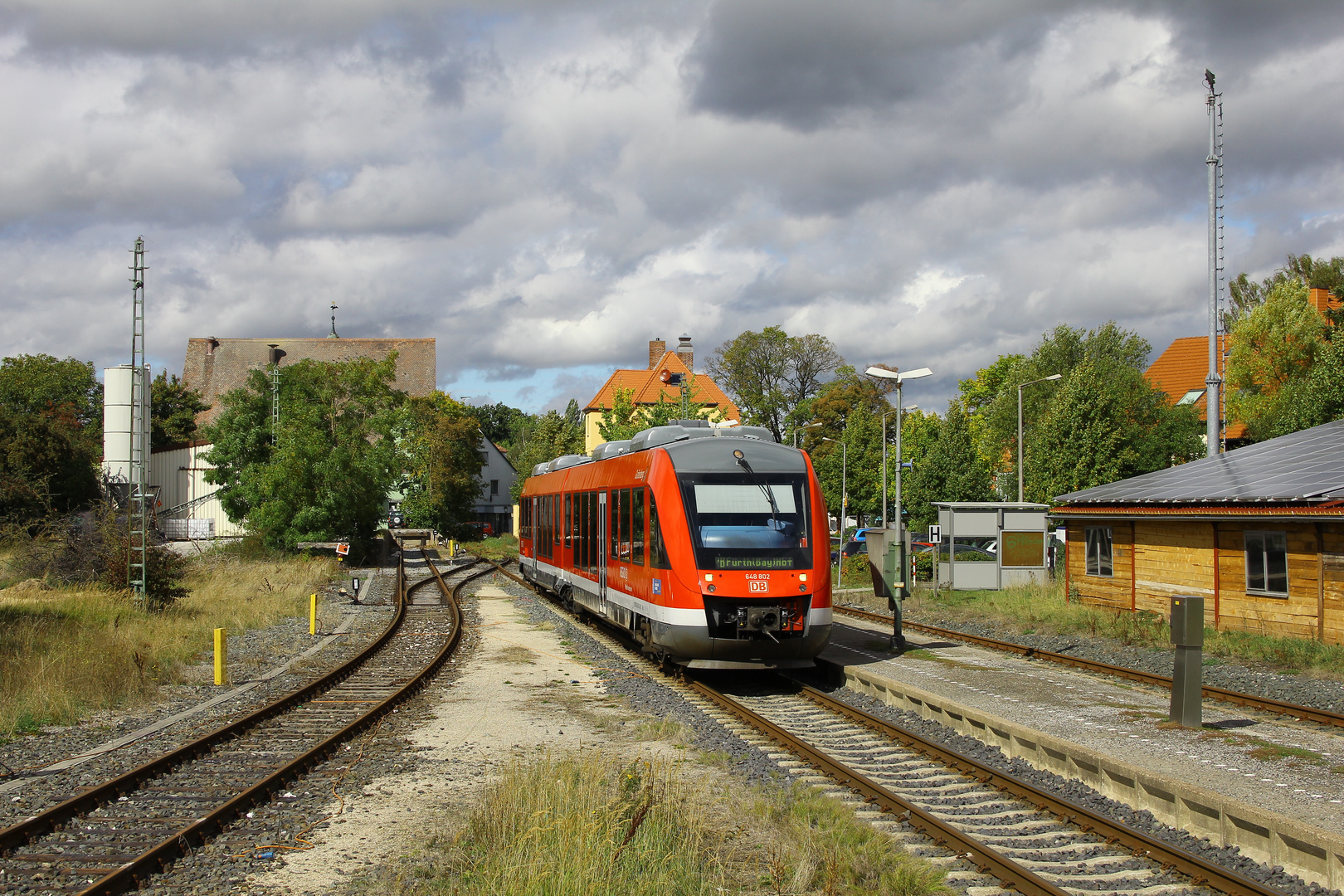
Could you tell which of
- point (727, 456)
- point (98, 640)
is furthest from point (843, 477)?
point (98, 640)

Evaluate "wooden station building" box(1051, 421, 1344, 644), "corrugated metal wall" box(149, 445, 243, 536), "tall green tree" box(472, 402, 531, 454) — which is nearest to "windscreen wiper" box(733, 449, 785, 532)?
"wooden station building" box(1051, 421, 1344, 644)

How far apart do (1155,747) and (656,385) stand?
205 ft

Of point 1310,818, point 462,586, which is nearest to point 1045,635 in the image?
point 1310,818

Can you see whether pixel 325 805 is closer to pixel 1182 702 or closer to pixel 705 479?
pixel 705 479

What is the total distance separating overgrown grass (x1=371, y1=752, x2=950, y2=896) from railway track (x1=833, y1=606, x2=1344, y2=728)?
248 inches

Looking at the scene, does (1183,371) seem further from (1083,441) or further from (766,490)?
(766,490)

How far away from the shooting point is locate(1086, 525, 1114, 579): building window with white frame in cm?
2053

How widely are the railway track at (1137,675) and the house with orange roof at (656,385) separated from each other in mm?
49909

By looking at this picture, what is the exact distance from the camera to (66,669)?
1178cm

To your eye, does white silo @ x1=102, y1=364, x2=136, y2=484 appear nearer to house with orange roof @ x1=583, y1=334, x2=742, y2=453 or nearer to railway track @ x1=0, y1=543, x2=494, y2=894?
railway track @ x1=0, y1=543, x2=494, y2=894

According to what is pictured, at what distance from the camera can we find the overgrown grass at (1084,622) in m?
14.1

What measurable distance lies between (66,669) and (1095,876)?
1126 centimetres

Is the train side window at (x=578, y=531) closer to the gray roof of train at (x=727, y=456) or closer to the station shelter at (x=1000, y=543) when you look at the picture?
the gray roof of train at (x=727, y=456)

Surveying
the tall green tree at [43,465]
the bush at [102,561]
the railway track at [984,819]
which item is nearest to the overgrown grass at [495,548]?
the tall green tree at [43,465]
